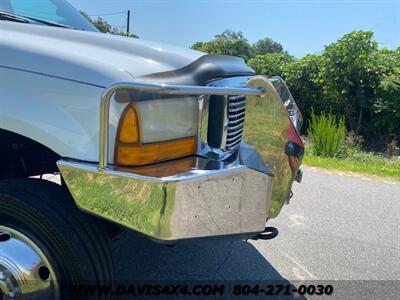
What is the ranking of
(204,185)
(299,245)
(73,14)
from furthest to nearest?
1. (299,245)
2. (73,14)
3. (204,185)

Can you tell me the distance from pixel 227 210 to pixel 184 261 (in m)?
1.42

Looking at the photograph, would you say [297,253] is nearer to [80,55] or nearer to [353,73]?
[80,55]

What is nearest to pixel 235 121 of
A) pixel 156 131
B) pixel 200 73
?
pixel 200 73

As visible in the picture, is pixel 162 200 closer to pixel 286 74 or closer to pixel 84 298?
pixel 84 298

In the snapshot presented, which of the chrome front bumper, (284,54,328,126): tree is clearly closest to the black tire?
the chrome front bumper

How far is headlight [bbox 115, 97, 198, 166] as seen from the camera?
1.91m

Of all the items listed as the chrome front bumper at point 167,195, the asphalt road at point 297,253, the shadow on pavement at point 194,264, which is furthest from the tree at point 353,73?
the chrome front bumper at point 167,195

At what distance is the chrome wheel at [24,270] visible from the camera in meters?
2.03

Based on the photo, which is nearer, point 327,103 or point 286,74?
point 327,103

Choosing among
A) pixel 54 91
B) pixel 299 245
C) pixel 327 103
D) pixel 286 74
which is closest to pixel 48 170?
pixel 54 91

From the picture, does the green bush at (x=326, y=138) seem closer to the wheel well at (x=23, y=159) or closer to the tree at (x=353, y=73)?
the tree at (x=353, y=73)

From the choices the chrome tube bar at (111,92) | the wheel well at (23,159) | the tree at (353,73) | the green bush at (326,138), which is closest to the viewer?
the chrome tube bar at (111,92)

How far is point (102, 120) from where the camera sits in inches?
72.2

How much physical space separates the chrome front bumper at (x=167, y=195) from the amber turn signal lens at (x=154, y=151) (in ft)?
0.13
